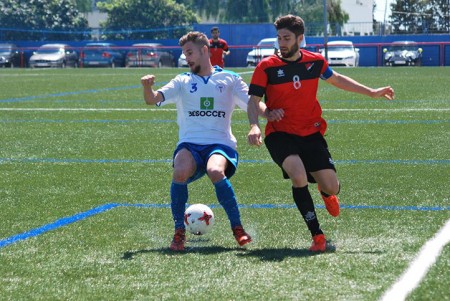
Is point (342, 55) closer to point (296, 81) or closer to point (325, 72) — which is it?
point (325, 72)

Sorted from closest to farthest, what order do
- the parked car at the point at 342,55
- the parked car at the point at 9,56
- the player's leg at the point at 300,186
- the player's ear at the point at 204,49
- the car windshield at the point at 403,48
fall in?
the player's leg at the point at 300,186 → the player's ear at the point at 204,49 → the parked car at the point at 342,55 → the car windshield at the point at 403,48 → the parked car at the point at 9,56

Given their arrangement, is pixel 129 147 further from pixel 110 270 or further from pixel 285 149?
pixel 110 270

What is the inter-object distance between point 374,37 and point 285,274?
47.8 metres

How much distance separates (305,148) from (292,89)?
44cm

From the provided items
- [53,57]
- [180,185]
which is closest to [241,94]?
[180,185]

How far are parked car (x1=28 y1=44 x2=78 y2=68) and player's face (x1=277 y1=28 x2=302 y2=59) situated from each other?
145 ft

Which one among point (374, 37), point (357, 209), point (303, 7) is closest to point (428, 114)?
point (357, 209)

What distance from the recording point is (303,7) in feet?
239

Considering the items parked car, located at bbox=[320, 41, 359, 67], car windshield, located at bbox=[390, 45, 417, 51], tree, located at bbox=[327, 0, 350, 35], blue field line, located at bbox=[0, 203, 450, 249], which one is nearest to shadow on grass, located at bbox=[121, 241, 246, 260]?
blue field line, located at bbox=[0, 203, 450, 249]

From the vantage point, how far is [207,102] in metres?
6.61

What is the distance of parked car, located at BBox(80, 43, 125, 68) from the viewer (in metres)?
50.5

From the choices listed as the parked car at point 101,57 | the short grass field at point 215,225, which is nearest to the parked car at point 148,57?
the parked car at point 101,57

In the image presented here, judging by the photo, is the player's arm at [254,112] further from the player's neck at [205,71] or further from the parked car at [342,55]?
the parked car at [342,55]

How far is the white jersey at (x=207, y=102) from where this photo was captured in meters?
6.59
